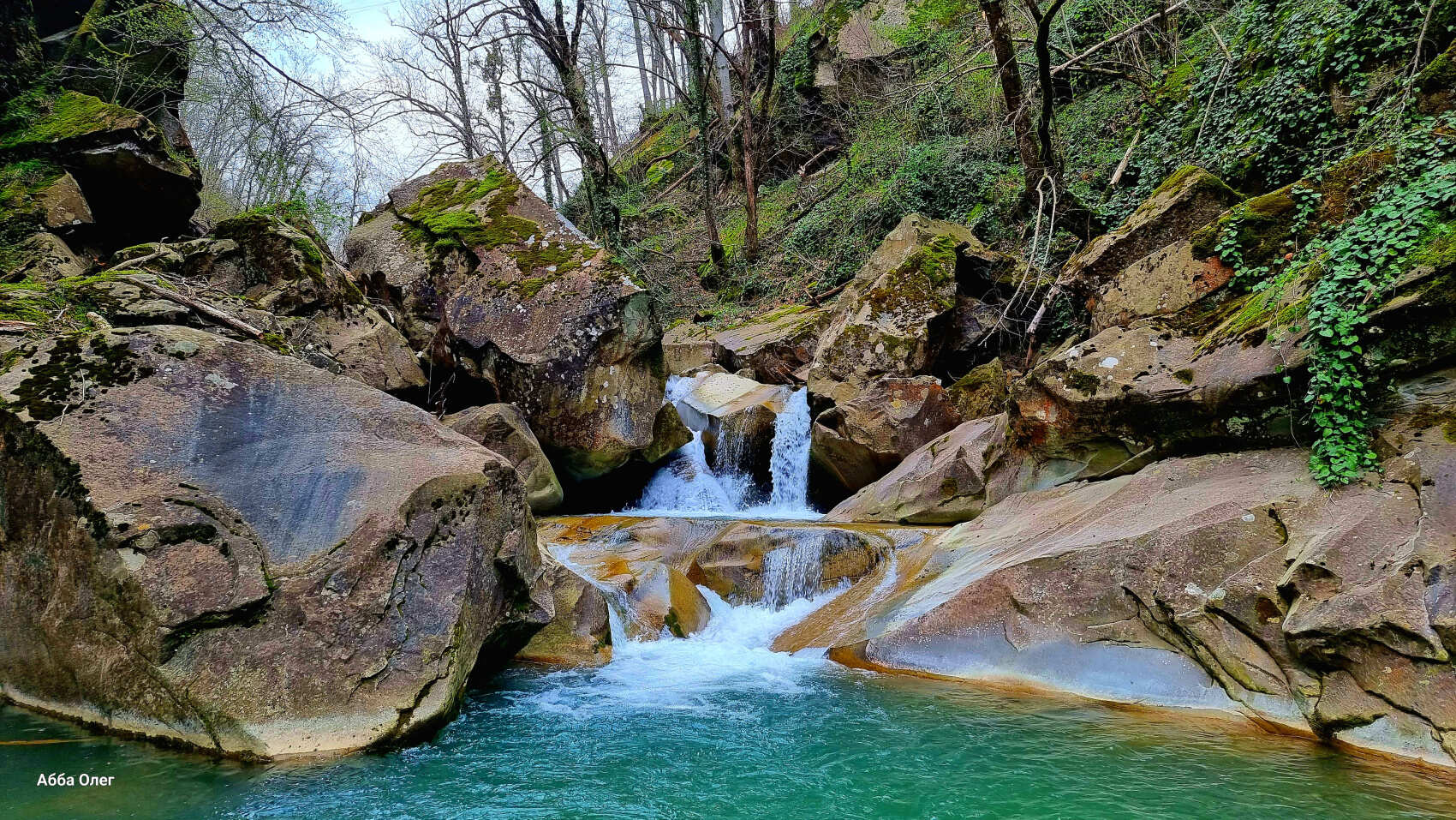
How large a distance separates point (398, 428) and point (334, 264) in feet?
18.0

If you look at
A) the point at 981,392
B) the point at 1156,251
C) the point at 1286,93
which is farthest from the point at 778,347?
the point at 1286,93

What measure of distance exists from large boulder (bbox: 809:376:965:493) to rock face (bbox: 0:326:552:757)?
6.38 m

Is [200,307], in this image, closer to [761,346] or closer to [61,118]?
[61,118]

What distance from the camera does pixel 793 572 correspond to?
7832 mm

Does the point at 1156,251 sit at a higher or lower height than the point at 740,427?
higher

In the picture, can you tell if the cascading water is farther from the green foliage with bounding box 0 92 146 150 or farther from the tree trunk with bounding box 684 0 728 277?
the green foliage with bounding box 0 92 146 150

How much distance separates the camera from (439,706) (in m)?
4.71

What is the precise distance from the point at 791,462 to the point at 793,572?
4233 millimetres

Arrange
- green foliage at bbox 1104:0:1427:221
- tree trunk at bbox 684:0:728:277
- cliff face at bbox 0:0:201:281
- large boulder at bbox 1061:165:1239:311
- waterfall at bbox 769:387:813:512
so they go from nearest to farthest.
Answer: green foliage at bbox 1104:0:1427:221 < large boulder at bbox 1061:165:1239:311 < cliff face at bbox 0:0:201:281 < waterfall at bbox 769:387:813:512 < tree trunk at bbox 684:0:728:277

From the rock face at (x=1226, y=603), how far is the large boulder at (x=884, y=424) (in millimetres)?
3685

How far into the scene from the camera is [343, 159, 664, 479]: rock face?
10438 mm

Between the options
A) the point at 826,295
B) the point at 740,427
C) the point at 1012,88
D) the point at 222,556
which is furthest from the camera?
the point at 826,295

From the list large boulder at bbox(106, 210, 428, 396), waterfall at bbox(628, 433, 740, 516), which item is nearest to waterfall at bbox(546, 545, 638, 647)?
large boulder at bbox(106, 210, 428, 396)

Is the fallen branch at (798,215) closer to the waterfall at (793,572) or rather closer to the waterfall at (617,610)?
the waterfall at (793,572)
